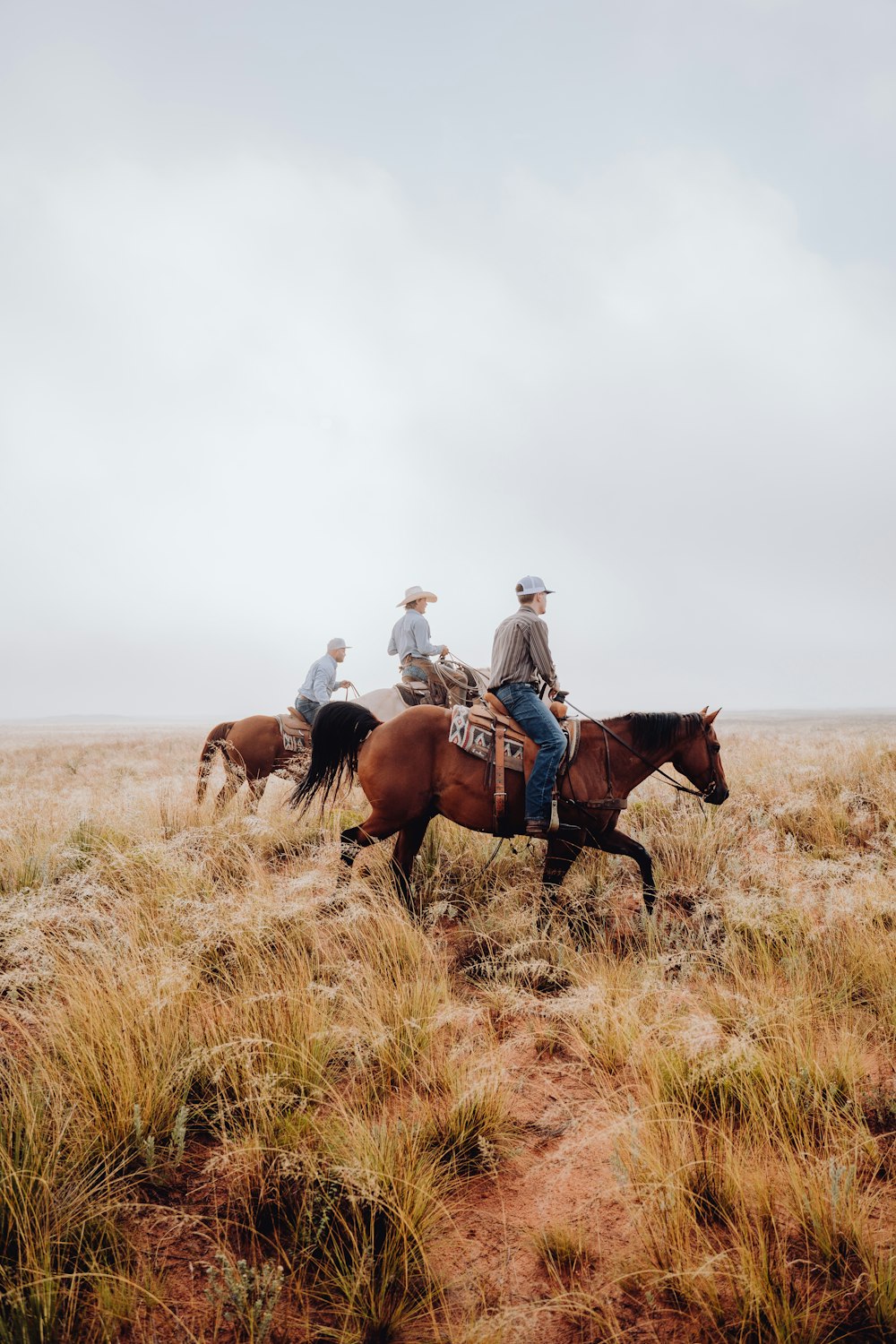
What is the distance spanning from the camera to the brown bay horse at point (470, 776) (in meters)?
Result: 5.62

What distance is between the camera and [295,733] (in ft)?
32.7

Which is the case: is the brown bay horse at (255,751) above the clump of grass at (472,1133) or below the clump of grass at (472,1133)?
above

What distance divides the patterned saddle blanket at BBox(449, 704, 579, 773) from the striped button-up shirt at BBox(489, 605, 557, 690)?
40cm

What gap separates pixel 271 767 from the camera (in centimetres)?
1002

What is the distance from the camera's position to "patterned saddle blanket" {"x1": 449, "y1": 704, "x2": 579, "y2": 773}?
558cm

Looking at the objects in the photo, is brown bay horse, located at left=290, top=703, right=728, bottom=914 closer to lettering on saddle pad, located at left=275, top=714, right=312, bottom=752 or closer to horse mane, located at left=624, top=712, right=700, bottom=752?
horse mane, located at left=624, top=712, right=700, bottom=752

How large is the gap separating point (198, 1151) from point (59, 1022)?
1.02 metres

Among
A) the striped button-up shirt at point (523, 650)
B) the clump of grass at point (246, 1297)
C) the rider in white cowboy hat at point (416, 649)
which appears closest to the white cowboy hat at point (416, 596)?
the rider in white cowboy hat at point (416, 649)

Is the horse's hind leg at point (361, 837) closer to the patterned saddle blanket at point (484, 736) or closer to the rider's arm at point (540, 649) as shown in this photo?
the patterned saddle blanket at point (484, 736)

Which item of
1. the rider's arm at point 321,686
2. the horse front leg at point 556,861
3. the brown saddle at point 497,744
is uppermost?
the rider's arm at point 321,686

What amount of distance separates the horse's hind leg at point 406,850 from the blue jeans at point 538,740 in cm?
102

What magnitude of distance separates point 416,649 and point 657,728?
4.41 metres

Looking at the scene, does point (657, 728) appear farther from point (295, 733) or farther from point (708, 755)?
point (295, 733)

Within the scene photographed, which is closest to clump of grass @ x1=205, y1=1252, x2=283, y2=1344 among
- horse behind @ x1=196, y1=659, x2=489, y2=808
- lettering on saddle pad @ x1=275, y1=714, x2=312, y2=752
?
horse behind @ x1=196, y1=659, x2=489, y2=808
